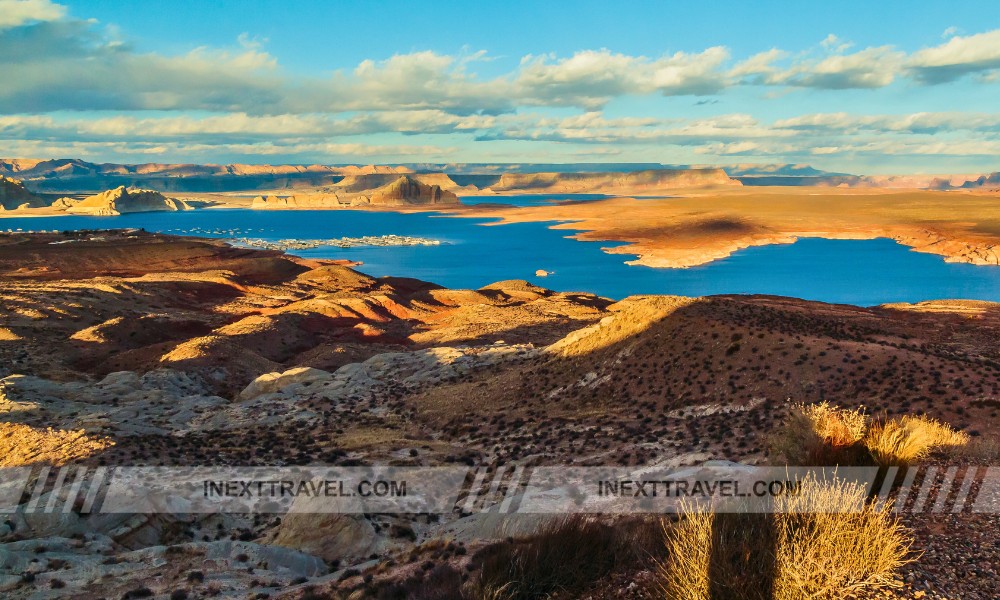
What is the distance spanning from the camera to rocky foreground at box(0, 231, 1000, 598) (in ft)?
40.4

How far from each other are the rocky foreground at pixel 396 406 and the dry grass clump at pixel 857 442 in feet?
6.81

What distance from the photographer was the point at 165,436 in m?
25.2

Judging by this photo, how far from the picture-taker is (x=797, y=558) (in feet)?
23.2

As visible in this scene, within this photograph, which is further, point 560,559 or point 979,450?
point 979,450

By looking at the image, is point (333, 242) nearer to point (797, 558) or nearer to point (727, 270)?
point (727, 270)

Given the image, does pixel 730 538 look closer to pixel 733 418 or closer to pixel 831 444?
pixel 831 444

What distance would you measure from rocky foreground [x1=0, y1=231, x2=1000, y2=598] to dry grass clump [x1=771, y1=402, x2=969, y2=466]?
2.08 meters

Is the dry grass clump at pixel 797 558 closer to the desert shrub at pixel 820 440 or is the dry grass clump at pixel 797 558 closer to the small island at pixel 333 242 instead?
the desert shrub at pixel 820 440

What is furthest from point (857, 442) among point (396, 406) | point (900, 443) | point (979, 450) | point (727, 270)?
point (727, 270)

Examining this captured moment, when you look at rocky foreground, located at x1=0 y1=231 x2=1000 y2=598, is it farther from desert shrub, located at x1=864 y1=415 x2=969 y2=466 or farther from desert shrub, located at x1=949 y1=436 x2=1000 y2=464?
desert shrub, located at x1=864 y1=415 x2=969 y2=466

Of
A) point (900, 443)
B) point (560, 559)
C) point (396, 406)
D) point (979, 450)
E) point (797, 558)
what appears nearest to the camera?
point (797, 558)

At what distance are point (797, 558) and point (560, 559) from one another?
3.75 m

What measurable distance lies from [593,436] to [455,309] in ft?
162

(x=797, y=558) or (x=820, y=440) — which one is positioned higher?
(x=797, y=558)
